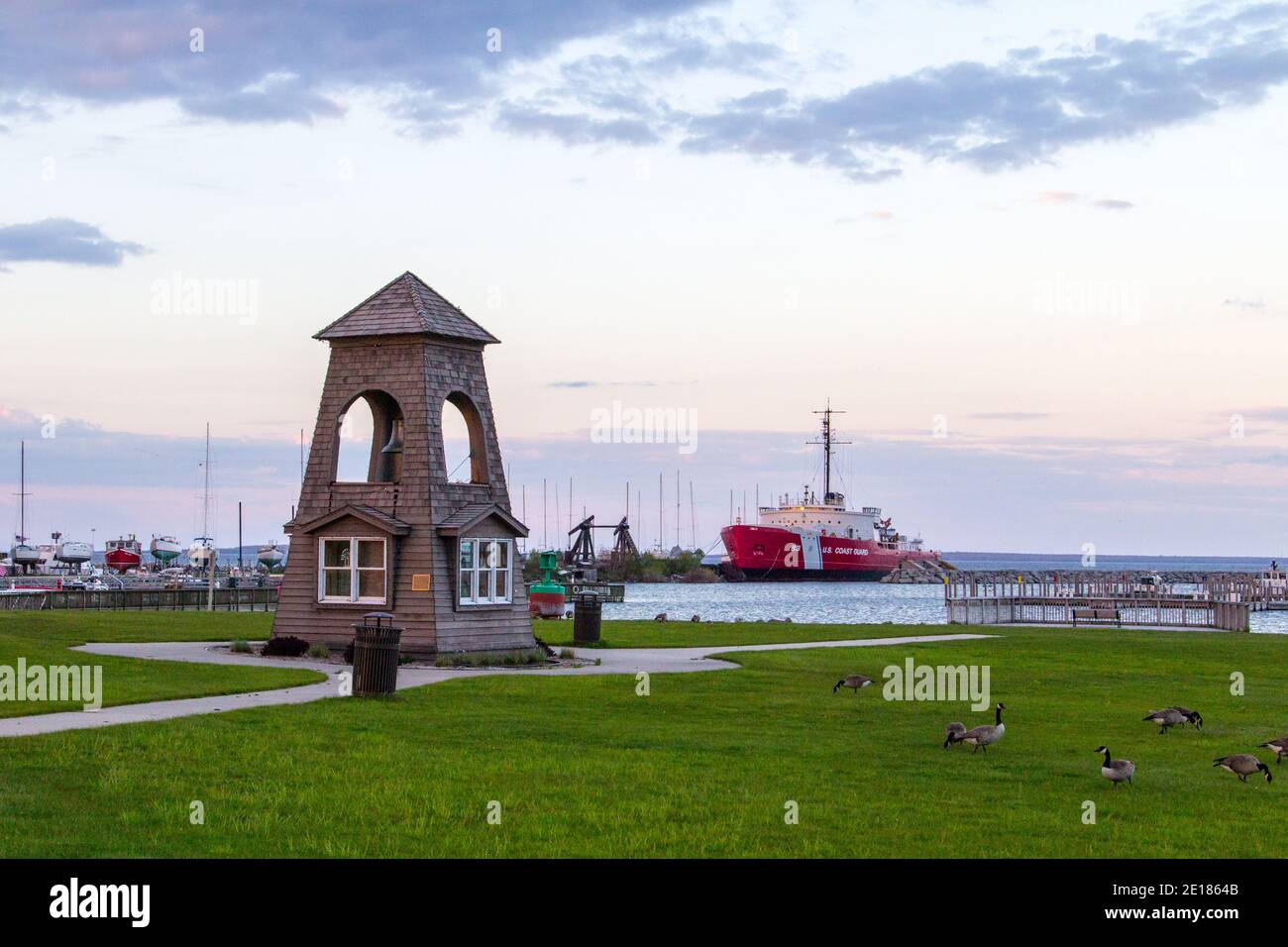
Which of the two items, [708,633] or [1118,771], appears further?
[708,633]

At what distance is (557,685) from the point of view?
27578 mm

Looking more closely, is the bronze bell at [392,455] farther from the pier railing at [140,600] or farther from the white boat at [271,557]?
the white boat at [271,557]

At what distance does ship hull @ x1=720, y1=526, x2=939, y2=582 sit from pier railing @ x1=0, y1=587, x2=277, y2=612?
331 feet

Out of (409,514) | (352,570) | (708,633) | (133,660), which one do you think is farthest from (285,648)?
(708,633)

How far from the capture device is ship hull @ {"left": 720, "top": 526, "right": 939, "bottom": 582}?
16350 cm

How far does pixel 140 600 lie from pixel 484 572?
97.5ft

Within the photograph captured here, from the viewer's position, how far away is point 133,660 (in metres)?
30.0

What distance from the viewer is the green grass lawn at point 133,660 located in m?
24.3

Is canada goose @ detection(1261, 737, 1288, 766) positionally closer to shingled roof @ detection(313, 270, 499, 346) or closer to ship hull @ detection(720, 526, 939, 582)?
shingled roof @ detection(313, 270, 499, 346)

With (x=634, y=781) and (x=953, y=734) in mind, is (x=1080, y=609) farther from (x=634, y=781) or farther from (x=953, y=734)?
(x=634, y=781)

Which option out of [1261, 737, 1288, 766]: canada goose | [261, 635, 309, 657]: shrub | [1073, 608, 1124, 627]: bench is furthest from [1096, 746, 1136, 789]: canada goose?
[1073, 608, 1124, 627]: bench
